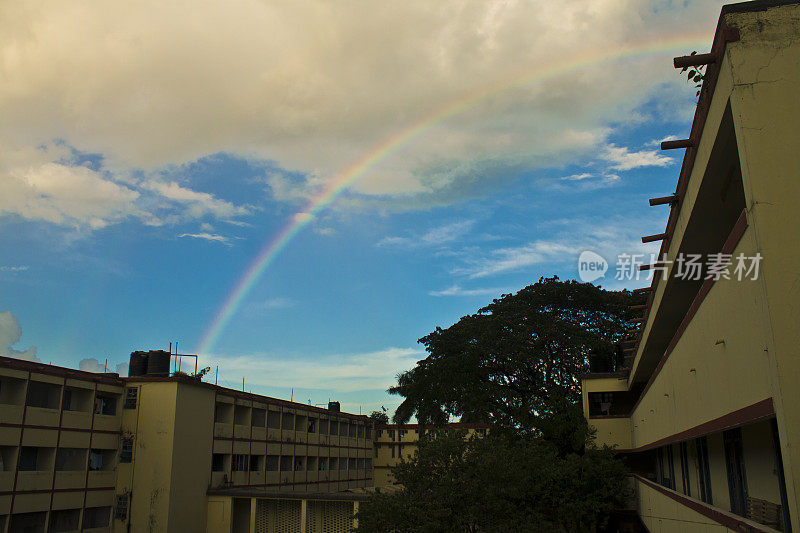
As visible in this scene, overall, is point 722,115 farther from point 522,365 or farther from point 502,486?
point 522,365

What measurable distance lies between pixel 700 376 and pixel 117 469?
32.9 m

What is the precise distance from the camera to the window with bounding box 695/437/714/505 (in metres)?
15.7

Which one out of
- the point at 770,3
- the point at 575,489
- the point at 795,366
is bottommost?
the point at 575,489

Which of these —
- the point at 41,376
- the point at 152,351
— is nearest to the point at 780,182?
the point at 41,376

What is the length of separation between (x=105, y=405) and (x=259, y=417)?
1307 cm

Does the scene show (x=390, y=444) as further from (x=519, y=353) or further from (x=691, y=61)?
(x=691, y=61)

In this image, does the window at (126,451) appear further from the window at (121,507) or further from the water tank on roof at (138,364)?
the water tank on roof at (138,364)

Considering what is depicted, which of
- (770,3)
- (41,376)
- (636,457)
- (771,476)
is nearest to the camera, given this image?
(770,3)

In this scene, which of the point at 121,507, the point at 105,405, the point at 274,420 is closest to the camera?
the point at 121,507

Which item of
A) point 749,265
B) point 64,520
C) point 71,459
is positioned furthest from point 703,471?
point 71,459

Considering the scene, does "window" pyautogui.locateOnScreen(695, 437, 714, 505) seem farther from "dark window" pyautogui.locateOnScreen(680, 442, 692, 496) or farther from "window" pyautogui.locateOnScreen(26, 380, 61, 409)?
"window" pyautogui.locateOnScreen(26, 380, 61, 409)

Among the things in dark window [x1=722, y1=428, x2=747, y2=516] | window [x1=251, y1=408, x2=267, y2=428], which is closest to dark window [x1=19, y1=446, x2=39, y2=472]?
window [x1=251, y1=408, x2=267, y2=428]

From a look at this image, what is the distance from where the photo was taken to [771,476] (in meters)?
10.1

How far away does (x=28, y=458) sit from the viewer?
94.6ft
